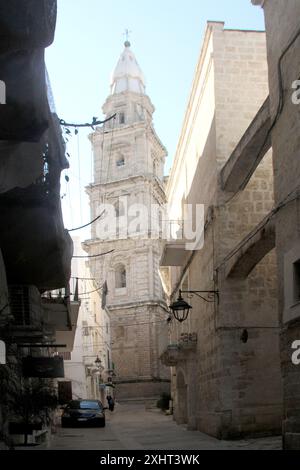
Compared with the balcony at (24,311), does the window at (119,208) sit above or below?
above

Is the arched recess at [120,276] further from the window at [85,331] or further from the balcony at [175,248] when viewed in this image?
the balcony at [175,248]

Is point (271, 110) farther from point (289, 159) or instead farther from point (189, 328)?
point (189, 328)

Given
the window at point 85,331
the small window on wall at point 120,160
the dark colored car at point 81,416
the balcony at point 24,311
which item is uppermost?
the small window on wall at point 120,160

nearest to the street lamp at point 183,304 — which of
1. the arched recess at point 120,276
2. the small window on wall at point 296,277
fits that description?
the small window on wall at point 296,277

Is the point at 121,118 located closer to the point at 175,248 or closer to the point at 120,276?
the point at 120,276

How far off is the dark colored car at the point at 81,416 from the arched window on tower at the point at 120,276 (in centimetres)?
3206

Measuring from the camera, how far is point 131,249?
5553cm

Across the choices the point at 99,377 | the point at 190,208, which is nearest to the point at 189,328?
the point at 190,208

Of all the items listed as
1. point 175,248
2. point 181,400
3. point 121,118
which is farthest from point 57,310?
point 121,118

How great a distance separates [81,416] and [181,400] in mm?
3716

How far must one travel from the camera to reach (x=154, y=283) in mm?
54969

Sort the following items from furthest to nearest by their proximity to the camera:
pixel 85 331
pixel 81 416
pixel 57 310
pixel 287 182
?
pixel 85 331, pixel 81 416, pixel 57 310, pixel 287 182

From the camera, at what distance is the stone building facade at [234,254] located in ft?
47.0

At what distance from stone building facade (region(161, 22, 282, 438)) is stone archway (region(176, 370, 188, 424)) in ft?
12.0
